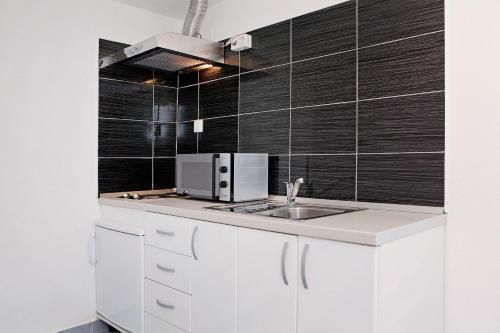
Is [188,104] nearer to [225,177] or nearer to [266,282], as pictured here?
[225,177]

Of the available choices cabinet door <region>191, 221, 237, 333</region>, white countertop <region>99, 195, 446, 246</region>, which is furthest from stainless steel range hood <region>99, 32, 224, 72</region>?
cabinet door <region>191, 221, 237, 333</region>

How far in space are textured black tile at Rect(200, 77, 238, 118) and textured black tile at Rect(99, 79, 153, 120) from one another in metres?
0.41

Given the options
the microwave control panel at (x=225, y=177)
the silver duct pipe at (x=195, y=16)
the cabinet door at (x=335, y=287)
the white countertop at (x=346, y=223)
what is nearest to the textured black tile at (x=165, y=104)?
the silver duct pipe at (x=195, y=16)

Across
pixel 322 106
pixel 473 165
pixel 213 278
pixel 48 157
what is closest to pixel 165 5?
pixel 48 157

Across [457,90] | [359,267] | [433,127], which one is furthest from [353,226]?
[457,90]

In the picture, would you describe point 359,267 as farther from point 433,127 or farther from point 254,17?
point 254,17

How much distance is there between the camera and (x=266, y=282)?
1552 mm

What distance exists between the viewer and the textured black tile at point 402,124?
1756 millimetres

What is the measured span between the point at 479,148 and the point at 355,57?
759mm

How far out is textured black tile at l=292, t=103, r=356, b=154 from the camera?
2.06 m

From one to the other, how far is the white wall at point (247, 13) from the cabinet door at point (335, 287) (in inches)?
56.5

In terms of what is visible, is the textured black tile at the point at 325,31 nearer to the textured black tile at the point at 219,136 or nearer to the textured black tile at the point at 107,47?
the textured black tile at the point at 219,136

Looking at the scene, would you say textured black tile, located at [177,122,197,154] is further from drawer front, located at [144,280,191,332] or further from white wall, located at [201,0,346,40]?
drawer front, located at [144,280,191,332]

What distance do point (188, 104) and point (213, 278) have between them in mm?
1624
